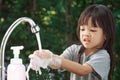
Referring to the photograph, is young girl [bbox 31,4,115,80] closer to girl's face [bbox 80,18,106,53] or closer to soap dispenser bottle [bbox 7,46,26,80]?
girl's face [bbox 80,18,106,53]

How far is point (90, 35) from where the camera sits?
1.97 metres

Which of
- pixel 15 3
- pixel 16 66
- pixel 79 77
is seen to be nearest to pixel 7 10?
pixel 15 3

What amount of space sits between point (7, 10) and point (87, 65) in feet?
6.32

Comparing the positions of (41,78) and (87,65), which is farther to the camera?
(87,65)

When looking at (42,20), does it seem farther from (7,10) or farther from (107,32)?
(107,32)

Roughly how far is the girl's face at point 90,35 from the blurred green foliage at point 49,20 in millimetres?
1603

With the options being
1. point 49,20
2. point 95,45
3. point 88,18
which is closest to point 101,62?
point 95,45

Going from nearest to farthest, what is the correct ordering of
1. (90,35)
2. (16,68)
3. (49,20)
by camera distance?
(16,68)
(90,35)
(49,20)

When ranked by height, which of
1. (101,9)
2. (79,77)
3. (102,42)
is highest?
(101,9)

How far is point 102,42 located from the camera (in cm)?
205

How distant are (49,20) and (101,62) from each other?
178 centimetres

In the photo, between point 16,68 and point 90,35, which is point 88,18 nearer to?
point 90,35

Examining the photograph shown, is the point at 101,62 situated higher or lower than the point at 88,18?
lower

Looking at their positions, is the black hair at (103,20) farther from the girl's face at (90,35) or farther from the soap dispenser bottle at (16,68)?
the soap dispenser bottle at (16,68)
